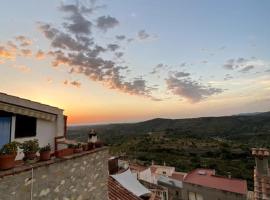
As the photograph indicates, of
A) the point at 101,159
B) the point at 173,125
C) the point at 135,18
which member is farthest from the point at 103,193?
the point at 173,125

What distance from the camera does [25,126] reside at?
24.6ft

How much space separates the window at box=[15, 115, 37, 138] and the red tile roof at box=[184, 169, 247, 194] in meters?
27.1

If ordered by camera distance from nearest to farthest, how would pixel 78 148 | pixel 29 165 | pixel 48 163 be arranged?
1. pixel 29 165
2. pixel 48 163
3. pixel 78 148

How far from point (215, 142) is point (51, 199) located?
80.0 meters

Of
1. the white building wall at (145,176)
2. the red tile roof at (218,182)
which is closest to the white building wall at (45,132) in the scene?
the white building wall at (145,176)

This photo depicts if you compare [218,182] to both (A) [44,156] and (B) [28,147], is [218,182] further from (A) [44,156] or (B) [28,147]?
(B) [28,147]

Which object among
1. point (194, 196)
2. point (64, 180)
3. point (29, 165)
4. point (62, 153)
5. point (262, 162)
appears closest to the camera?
point (29, 165)

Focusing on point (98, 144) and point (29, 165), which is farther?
point (98, 144)

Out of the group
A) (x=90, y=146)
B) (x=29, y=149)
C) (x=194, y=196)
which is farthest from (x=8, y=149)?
(x=194, y=196)

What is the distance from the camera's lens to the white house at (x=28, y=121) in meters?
6.59

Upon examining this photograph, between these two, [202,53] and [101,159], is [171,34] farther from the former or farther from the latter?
[101,159]

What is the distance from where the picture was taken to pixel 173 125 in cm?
14062

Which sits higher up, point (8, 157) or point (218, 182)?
point (8, 157)

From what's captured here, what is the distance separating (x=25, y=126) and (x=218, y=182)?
2895cm
